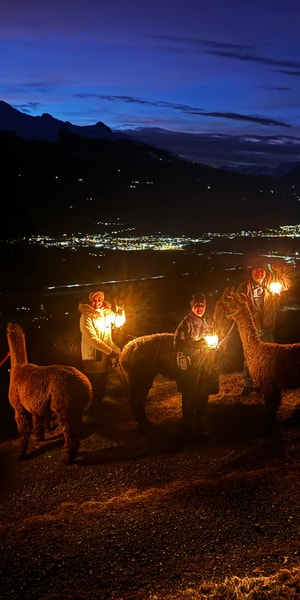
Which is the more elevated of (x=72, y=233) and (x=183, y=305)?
(x=72, y=233)

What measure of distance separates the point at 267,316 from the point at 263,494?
3715 mm

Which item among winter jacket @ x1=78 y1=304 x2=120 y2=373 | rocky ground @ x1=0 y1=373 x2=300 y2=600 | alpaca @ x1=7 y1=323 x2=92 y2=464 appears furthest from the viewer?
winter jacket @ x1=78 y1=304 x2=120 y2=373

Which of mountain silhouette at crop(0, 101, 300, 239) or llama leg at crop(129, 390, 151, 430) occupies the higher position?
mountain silhouette at crop(0, 101, 300, 239)

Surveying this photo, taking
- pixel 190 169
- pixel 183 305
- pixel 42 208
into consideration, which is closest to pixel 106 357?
pixel 183 305

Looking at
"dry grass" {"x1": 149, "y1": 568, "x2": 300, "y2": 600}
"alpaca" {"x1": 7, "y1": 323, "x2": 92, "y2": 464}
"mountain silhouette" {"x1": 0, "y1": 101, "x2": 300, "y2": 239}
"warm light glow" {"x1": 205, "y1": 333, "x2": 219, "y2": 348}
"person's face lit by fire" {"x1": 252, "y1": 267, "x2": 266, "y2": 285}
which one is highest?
"mountain silhouette" {"x1": 0, "y1": 101, "x2": 300, "y2": 239}

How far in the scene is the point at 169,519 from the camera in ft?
14.2

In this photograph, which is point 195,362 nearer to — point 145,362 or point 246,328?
point 145,362

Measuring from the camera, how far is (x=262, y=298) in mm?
7895

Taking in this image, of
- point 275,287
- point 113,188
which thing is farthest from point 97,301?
point 113,188

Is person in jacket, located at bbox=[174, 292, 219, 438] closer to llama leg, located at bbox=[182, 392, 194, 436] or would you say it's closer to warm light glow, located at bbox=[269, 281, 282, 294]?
llama leg, located at bbox=[182, 392, 194, 436]

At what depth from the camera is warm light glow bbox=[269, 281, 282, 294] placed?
799 centimetres

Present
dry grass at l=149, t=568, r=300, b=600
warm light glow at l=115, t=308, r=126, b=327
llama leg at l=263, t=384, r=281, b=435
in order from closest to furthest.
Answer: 1. dry grass at l=149, t=568, r=300, b=600
2. llama leg at l=263, t=384, r=281, b=435
3. warm light glow at l=115, t=308, r=126, b=327

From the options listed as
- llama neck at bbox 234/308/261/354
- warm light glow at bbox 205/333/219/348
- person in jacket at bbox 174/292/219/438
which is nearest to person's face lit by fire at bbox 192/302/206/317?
person in jacket at bbox 174/292/219/438

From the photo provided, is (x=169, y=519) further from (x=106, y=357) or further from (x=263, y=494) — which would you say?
(x=106, y=357)
